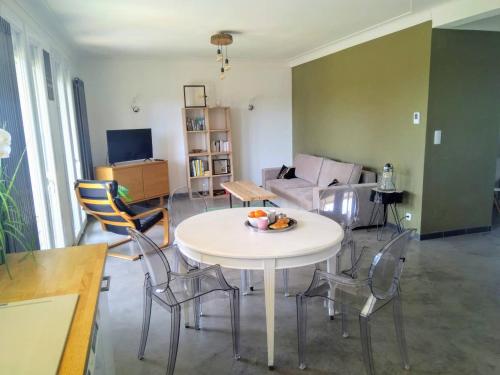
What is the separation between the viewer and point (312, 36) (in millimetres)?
4832

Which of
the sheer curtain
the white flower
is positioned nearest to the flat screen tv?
the sheer curtain

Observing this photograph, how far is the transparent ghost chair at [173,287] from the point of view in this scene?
198cm

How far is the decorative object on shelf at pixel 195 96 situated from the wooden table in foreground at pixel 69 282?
4903mm

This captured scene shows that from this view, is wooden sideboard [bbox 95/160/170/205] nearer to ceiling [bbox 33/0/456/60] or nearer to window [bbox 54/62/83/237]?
window [bbox 54/62/83/237]

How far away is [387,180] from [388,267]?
2.49 metres

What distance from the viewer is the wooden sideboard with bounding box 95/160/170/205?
18.0 feet

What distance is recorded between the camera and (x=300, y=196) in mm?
4793

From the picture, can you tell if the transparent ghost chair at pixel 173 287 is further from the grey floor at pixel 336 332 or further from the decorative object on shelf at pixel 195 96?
the decorative object on shelf at pixel 195 96

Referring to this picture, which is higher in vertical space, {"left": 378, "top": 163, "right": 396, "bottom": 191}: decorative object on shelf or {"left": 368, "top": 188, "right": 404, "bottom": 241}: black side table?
{"left": 378, "top": 163, "right": 396, "bottom": 191}: decorative object on shelf

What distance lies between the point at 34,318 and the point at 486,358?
7.77 feet

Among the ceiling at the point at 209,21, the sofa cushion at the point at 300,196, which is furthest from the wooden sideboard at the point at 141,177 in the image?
the sofa cushion at the point at 300,196

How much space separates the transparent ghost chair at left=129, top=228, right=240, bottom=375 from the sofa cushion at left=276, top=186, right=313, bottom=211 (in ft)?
8.02

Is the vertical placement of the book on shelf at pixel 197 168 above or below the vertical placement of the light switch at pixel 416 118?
below

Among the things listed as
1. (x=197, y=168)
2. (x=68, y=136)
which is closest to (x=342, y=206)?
(x=68, y=136)
